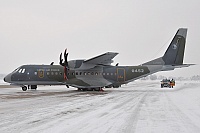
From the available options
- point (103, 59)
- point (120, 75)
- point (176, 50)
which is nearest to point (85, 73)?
point (103, 59)

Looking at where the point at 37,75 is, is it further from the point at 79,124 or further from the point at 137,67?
the point at 79,124

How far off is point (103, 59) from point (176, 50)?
8.90 meters

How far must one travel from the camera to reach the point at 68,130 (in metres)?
6.05

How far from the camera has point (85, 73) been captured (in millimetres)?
24328

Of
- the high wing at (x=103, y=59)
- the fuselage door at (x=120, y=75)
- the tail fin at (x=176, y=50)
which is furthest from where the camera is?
the tail fin at (x=176, y=50)

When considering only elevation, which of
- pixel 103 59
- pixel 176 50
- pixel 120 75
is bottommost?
pixel 120 75

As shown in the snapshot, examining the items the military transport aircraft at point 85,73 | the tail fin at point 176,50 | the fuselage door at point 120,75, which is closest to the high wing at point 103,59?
the military transport aircraft at point 85,73

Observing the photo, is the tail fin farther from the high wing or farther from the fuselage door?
the high wing

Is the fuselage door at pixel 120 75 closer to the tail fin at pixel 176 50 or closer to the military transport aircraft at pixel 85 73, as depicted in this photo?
the military transport aircraft at pixel 85 73

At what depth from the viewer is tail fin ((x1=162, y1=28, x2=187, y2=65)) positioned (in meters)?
25.8

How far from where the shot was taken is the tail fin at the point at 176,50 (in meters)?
25.8

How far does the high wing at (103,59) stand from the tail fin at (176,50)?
6684 mm

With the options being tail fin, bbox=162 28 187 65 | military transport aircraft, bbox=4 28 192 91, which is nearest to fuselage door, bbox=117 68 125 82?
military transport aircraft, bbox=4 28 192 91

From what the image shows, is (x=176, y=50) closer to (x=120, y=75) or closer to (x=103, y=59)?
(x=120, y=75)
